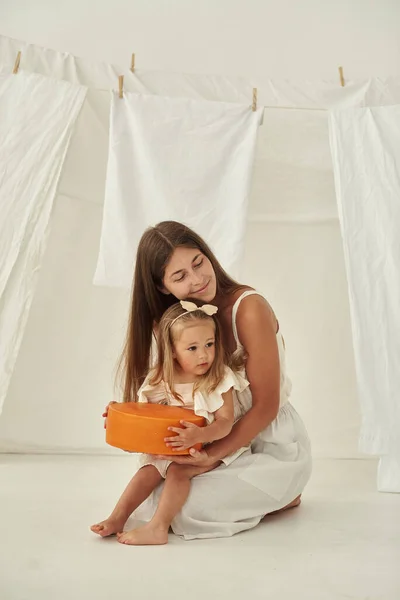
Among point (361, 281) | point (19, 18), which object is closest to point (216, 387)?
point (361, 281)

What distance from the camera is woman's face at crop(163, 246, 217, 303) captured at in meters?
2.00

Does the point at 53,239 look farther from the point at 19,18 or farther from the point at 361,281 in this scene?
the point at 361,281

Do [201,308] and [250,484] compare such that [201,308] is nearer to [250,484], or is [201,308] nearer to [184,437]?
[184,437]

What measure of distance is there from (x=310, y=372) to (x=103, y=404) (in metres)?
0.83

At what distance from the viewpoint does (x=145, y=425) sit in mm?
1778

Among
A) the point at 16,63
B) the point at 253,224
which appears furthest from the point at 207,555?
the point at 16,63

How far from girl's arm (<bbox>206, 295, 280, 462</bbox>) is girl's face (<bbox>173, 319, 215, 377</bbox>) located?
131 mm

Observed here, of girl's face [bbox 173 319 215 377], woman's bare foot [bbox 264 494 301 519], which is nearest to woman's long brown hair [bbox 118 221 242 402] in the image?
girl's face [bbox 173 319 215 377]

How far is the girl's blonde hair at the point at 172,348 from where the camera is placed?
1874 millimetres

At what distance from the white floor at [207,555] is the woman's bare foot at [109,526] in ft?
0.06

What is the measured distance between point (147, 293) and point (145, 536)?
0.66m

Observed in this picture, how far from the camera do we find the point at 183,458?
1822 millimetres

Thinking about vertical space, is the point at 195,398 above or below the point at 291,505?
above

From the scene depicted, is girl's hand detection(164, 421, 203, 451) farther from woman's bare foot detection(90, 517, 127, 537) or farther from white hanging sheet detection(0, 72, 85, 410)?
white hanging sheet detection(0, 72, 85, 410)
